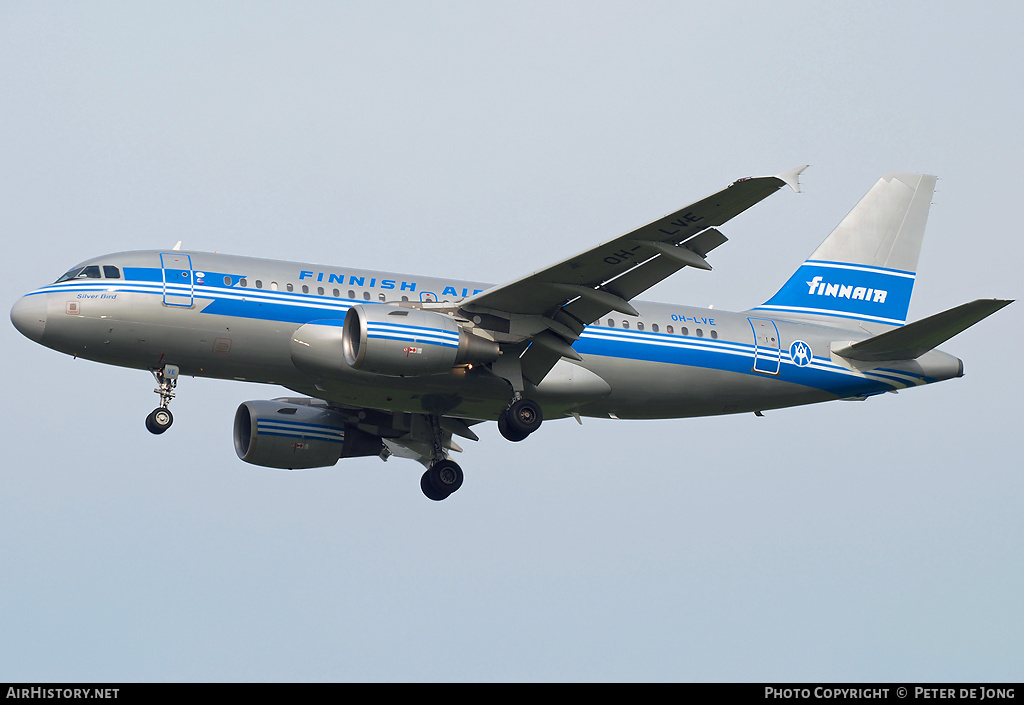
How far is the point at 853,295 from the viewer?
38281 mm

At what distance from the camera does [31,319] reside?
30.0 meters

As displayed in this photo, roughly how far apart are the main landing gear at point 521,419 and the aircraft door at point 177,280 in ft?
26.2

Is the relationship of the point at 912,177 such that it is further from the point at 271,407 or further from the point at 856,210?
the point at 271,407

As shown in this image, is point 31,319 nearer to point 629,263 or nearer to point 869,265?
point 629,263

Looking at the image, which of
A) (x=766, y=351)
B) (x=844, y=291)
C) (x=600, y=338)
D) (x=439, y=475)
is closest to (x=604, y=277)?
(x=600, y=338)

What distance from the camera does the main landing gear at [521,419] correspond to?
31.8m

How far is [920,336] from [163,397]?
19.1 meters

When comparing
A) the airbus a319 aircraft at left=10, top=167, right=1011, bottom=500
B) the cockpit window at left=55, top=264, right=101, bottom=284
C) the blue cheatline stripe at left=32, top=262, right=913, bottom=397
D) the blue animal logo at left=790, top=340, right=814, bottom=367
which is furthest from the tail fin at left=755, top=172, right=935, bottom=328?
the cockpit window at left=55, top=264, right=101, bottom=284

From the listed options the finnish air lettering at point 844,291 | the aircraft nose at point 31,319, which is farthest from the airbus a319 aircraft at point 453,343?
the finnish air lettering at point 844,291
